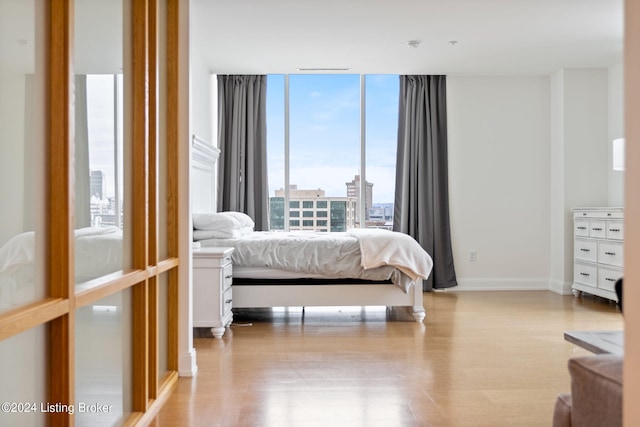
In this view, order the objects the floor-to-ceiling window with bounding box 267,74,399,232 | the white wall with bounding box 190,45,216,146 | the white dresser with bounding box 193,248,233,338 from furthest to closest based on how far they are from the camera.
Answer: the floor-to-ceiling window with bounding box 267,74,399,232, the white wall with bounding box 190,45,216,146, the white dresser with bounding box 193,248,233,338

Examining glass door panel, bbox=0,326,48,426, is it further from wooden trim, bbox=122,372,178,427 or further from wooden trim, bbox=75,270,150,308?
wooden trim, bbox=122,372,178,427

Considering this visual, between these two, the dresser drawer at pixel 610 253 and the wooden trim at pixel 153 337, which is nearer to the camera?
the wooden trim at pixel 153 337

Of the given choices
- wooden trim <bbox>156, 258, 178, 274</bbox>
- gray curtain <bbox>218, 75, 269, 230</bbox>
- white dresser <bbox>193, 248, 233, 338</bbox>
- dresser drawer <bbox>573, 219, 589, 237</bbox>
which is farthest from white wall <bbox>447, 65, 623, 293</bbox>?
wooden trim <bbox>156, 258, 178, 274</bbox>

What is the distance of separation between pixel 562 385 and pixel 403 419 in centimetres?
98

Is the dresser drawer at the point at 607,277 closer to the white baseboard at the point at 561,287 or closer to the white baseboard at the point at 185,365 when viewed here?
the white baseboard at the point at 561,287

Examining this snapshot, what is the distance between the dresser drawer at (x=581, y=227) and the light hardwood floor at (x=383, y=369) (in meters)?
0.87

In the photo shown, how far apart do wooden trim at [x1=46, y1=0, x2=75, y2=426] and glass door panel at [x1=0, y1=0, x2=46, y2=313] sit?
26 millimetres

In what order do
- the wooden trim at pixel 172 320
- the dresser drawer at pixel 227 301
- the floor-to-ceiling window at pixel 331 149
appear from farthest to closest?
the floor-to-ceiling window at pixel 331 149
the dresser drawer at pixel 227 301
the wooden trim at pixel 172 320

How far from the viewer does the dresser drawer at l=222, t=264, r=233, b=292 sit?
11.8ft

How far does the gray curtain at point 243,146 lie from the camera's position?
575 centimetres

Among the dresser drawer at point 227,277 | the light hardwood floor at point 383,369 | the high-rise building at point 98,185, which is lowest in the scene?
the light hardwood floor at point 383,369

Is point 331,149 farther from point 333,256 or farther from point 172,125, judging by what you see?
point 172,125

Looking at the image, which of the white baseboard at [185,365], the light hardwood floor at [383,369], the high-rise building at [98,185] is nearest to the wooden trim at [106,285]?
the high-rise building at [98,185]

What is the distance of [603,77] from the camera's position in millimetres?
5520
